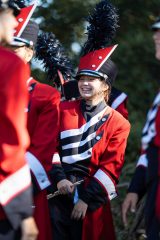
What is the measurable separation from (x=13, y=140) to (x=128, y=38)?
784 centimetres

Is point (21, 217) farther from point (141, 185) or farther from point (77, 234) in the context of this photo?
point (77, 234)

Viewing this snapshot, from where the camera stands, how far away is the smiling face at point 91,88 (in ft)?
20.5

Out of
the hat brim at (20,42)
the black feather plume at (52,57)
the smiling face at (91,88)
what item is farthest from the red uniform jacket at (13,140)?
the black feather plume at (52,57)

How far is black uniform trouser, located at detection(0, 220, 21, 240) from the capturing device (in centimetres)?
439

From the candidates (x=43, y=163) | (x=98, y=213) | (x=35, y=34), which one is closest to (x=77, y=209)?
(x=98, y=213)

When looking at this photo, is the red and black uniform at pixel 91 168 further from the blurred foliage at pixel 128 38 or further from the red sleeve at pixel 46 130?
the blurred foliage at pixel 128 38

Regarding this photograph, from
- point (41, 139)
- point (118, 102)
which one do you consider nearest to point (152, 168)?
point (41, 139)

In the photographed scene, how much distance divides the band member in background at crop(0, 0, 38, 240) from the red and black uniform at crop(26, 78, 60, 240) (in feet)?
2.97

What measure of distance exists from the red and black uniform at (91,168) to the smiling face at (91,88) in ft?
0.27

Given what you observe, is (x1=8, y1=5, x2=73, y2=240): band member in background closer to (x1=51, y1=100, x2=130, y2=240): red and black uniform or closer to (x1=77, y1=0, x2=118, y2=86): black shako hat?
(x1=51, y1=100, x2=130, y2=240): red and black uniform

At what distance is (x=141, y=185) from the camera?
16.4ft

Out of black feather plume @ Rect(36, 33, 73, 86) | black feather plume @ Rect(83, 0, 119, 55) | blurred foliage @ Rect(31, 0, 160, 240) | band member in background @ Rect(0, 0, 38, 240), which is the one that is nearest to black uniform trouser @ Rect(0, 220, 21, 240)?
band member in background @ Rect(0, 0, 38, 240)

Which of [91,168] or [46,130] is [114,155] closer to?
[91,168]

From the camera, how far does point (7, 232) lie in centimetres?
444
